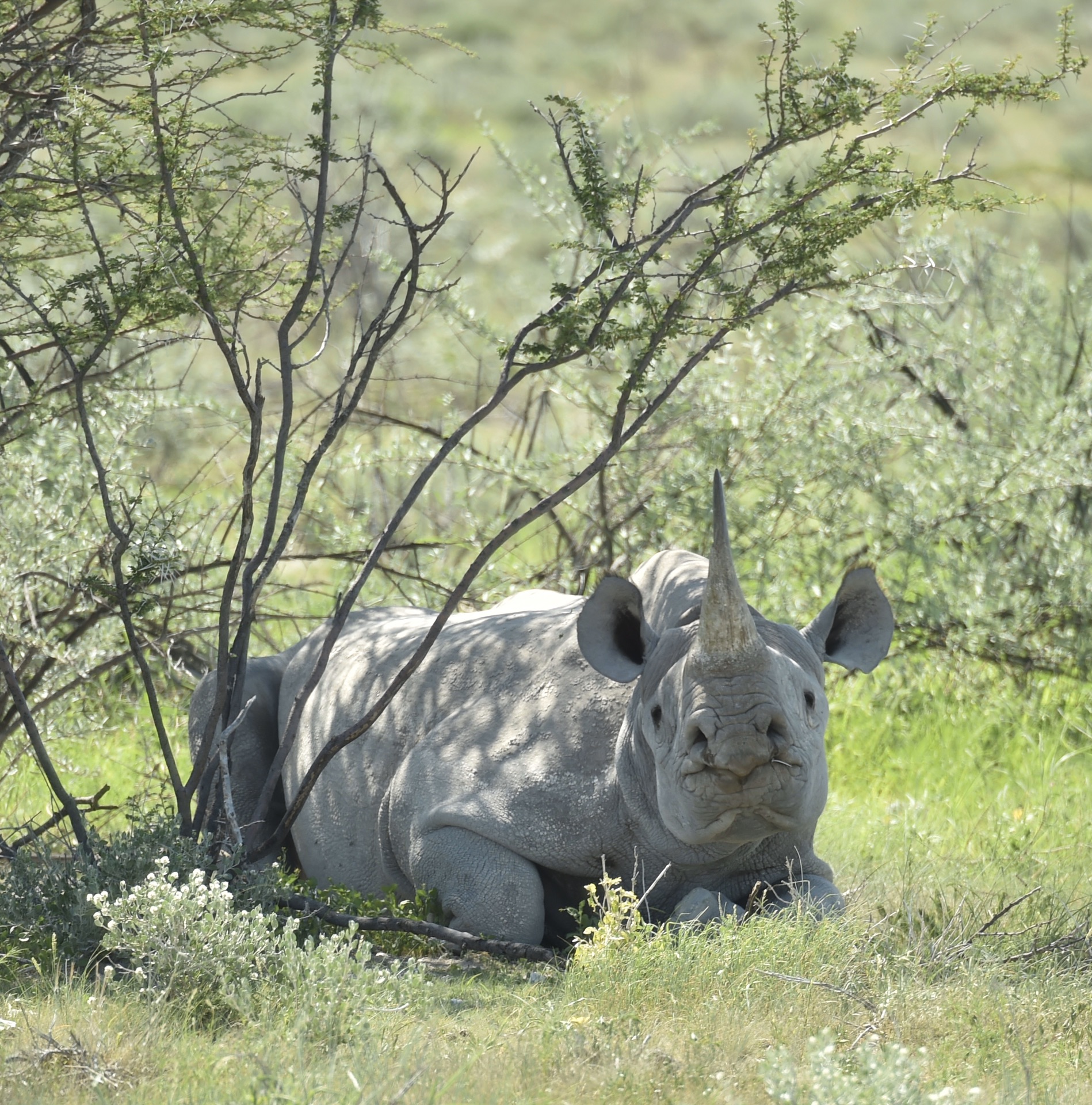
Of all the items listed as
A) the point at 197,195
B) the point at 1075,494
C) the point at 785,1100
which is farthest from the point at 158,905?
the point at 1075,494

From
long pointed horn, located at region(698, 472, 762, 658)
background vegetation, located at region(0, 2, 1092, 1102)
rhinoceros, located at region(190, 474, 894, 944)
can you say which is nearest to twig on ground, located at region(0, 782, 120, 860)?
background vegetation, located at region(0, 2, 1092, 1102)

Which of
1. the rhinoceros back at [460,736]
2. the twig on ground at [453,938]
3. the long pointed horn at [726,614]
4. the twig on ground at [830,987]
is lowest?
the twig on ground at [453,938]

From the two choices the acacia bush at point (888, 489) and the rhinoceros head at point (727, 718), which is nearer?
the rhinoceros head at point (727, 718)

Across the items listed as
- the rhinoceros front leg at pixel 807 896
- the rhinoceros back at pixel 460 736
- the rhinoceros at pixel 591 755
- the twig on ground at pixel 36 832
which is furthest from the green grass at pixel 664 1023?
the twig on ground at pixel 36 832

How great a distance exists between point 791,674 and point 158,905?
2009 millimetres

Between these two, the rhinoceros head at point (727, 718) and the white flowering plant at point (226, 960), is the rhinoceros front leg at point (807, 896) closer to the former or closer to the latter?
the rhinoceros head at point (727, 718)

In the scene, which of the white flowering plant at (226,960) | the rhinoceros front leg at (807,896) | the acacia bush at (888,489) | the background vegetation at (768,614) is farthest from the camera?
the acacia bush at (888,489)

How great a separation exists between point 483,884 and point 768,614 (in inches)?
148

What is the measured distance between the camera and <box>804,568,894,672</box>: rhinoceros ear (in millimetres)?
5512

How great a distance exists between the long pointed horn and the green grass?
0.88 metres

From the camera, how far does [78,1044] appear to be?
3904 millimetres

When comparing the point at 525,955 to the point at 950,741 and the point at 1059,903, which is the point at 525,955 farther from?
the point at 950,741

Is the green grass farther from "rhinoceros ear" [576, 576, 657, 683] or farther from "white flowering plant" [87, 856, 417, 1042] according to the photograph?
"rhinoceros ear" [576, 576, 657, 683]

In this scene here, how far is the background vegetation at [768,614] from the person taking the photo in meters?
4.02
